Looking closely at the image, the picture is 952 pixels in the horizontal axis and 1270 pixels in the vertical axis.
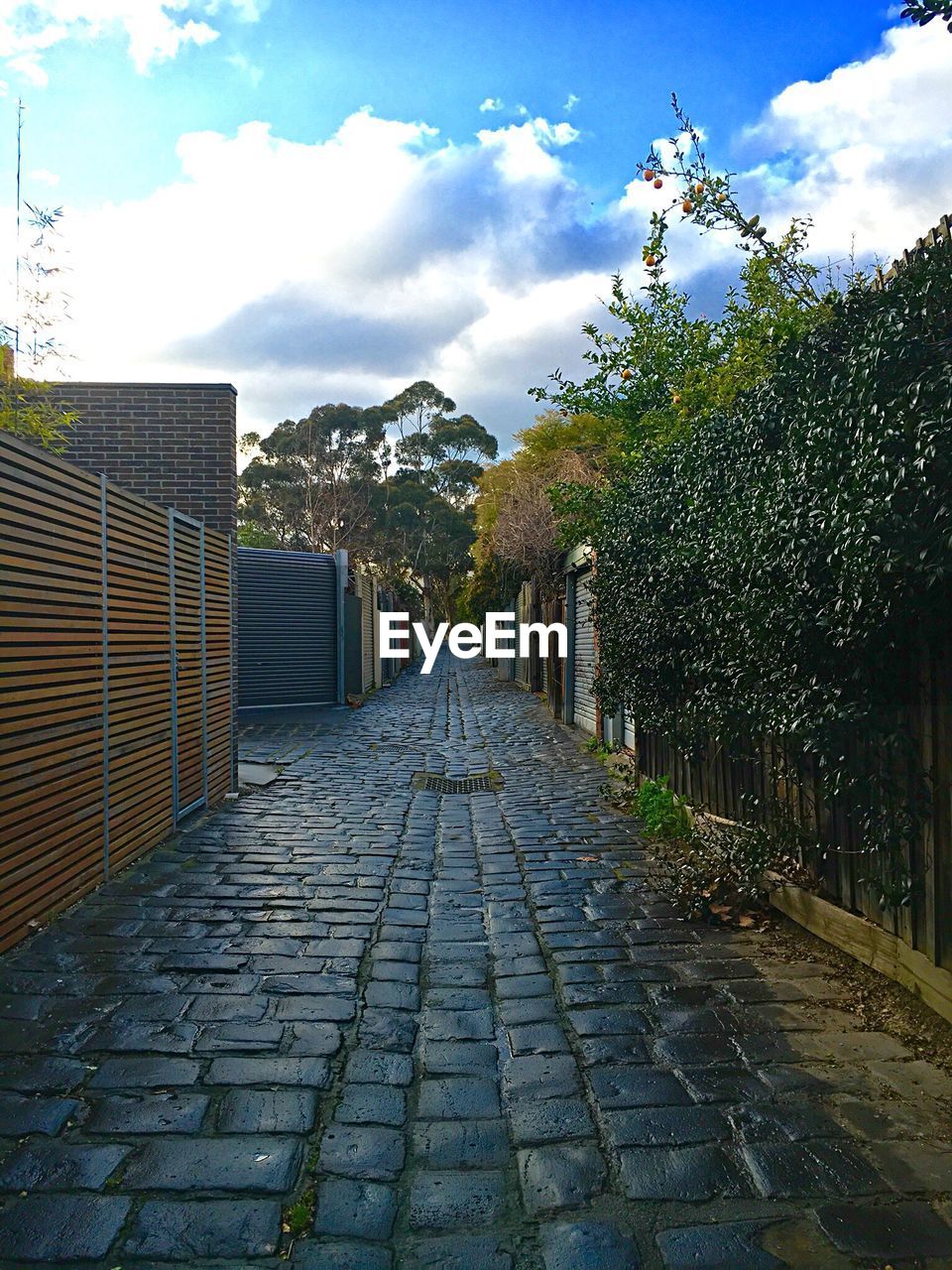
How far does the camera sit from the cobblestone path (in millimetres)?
2309

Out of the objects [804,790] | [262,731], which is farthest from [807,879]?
[262,731]

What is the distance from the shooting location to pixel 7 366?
7.30 meters

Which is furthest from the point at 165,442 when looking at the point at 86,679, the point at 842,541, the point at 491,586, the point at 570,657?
the point at 491,586

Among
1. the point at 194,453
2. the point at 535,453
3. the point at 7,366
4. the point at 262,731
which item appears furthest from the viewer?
the point at 535,453

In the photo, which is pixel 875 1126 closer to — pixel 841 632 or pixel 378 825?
pixel 841 632

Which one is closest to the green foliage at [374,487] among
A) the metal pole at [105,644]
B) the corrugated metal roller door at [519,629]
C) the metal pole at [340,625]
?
the corrugated metal roller door at [519,629]

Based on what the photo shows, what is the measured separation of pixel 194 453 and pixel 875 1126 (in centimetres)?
803

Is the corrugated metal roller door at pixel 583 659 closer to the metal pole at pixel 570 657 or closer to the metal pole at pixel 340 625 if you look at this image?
the metal pole at pixel 570 657

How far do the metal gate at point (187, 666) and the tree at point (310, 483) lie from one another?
35630 millimetres

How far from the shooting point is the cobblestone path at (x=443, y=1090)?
7.57ft

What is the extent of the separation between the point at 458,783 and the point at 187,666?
10.9ft

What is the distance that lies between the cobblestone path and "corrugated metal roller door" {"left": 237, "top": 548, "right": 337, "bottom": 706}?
11515 millimetres

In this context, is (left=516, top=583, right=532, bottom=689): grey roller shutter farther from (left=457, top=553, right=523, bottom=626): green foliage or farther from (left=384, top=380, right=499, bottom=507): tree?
(left=384, top=380, right=499, bottom=507): tree

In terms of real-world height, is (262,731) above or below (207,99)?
below
